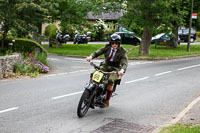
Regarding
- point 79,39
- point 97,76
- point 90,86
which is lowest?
point 90,86

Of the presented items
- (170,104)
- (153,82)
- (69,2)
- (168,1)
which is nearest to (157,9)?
(168,1)

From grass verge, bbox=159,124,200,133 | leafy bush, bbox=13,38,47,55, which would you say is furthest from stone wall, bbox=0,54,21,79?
grass verge, bbox=159,124,200,133

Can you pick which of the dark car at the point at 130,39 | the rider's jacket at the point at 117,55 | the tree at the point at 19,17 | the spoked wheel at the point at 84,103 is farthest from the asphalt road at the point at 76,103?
the dark car at the point at 130,39

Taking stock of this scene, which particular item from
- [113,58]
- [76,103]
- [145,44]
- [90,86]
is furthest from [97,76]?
[145,44]

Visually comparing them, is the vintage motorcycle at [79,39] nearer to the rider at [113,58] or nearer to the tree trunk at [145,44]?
the tree trunk at [145,44]

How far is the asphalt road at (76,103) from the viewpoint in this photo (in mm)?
7008

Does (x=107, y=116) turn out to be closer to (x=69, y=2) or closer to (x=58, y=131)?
(x=58, y=131)

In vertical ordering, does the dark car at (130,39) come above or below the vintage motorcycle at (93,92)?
above

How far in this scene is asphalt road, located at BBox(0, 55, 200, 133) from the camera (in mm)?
7008

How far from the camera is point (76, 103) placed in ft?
30.0

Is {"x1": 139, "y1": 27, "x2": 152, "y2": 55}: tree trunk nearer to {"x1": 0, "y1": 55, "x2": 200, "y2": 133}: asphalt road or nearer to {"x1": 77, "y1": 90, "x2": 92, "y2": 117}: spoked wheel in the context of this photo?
{"x1": 0, "y1": 55, "x2": 200, "y2": 133}: asphalt road

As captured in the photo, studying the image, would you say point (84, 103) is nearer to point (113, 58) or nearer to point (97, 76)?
point (97, 76)

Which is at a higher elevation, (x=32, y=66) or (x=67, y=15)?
(x=67, y=15)

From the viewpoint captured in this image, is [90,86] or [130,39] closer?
[90,86]
